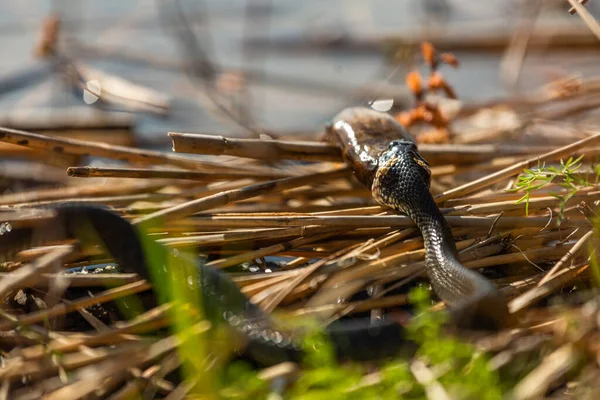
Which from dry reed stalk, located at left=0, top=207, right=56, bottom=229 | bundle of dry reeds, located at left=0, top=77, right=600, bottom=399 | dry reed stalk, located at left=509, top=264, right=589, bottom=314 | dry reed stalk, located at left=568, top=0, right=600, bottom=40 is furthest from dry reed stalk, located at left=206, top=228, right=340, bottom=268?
dry reed stalk, located at left=568, top=0, right=600, bottom=40

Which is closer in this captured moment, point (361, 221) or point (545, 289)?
point (545, 289)

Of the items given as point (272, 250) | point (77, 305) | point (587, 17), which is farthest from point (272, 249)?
point (587, 17)

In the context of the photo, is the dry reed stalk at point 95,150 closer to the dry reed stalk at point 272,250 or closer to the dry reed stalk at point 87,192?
the dry reed stalk at point 87,192

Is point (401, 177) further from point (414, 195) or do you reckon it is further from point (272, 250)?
point (272, 250)

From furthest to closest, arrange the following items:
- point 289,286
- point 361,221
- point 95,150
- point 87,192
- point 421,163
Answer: point 87,192, point 95,150, point 421,163, point 361,221, point 289,286

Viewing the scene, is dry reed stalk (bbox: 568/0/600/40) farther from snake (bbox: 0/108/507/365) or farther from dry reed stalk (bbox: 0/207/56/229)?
dry reed stalk (bbox: 0/207/56/229)

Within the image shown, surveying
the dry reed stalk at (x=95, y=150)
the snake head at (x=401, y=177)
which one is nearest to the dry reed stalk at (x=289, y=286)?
the snake head at (x=401, y=177)
